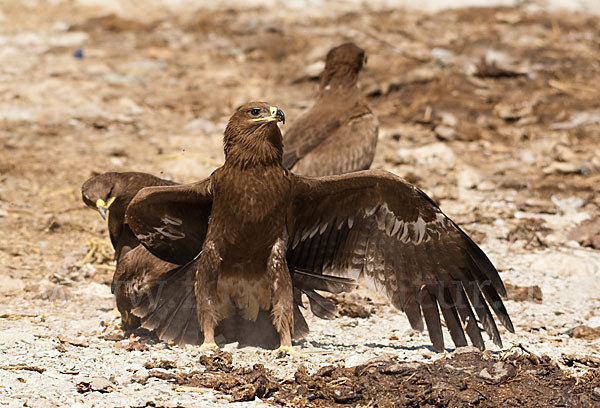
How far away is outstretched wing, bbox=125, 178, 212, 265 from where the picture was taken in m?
6.38

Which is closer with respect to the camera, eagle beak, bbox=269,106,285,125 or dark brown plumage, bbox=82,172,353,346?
eagle beak, bbox=269,106,285,125

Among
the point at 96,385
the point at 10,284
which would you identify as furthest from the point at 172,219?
the point at 10,284

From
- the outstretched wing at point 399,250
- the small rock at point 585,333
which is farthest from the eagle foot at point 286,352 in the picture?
the small rock at point 585,333

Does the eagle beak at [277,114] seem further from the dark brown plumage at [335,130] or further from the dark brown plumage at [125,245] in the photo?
the dark brown plumage at [335,130]

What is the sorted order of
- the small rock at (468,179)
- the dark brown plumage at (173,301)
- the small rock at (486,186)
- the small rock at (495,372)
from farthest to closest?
the small rock at (468,179) → the small rock at (486,186) → the dark brown plumage at (173,301) → the small rock at (495,372)

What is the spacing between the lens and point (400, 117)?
12570 mm

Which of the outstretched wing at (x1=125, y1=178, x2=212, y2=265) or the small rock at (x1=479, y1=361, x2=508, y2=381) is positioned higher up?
the outstretched wing at (x1=125, y1=178, x2=212, y2=265)

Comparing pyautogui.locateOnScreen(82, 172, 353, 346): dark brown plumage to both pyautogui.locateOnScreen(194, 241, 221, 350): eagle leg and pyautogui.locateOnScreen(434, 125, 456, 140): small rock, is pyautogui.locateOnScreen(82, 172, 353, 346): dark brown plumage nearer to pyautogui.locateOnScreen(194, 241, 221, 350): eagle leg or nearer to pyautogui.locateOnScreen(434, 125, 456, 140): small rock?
pyautogui.locateOnScreen(194, 241, 221, 350): eagle leg

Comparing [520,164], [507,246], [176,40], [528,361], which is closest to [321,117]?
[507,246]

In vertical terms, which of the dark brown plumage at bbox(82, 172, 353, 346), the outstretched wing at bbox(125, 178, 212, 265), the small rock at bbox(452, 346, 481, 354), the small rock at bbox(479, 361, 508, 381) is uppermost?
the outstretched wing at bbox(125, 178, 212, 265)

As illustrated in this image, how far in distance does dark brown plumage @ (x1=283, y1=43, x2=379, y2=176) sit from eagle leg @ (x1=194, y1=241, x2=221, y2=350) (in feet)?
7.49

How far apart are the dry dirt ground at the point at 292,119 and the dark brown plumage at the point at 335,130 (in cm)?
132

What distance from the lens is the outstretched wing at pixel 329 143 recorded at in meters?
8.76

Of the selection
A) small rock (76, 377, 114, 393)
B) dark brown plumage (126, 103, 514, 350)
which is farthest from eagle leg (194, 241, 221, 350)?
small rock (76, 377, 114, 393)
